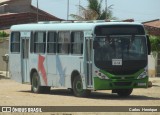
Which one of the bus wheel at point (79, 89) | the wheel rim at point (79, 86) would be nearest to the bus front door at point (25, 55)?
the bus wheel at point (79, 89)

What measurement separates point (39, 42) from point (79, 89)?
3.58 m

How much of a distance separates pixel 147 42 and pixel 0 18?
36.3m

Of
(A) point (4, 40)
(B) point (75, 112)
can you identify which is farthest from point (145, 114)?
(A) point (4, 40)

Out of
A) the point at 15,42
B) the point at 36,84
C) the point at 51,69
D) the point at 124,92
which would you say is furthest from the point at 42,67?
the point at 124,92

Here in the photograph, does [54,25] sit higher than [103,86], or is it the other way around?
[54,25]

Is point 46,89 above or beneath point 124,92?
beneath

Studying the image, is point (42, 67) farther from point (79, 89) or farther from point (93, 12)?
point (93, 12)

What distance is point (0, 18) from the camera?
59.6 meters

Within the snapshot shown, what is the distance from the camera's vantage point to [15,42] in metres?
29.4

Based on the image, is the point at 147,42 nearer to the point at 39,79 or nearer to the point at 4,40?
the point at 39,79

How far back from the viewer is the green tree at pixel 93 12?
62.2 meters

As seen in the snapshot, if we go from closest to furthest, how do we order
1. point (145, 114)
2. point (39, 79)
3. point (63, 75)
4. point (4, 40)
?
point (145, 114), point (63, 75), point (39, 79), point (4, 40)

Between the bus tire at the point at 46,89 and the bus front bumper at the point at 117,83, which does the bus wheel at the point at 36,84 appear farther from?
the bus front bumper at the point at 117,83

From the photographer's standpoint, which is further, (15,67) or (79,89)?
(15,67)
